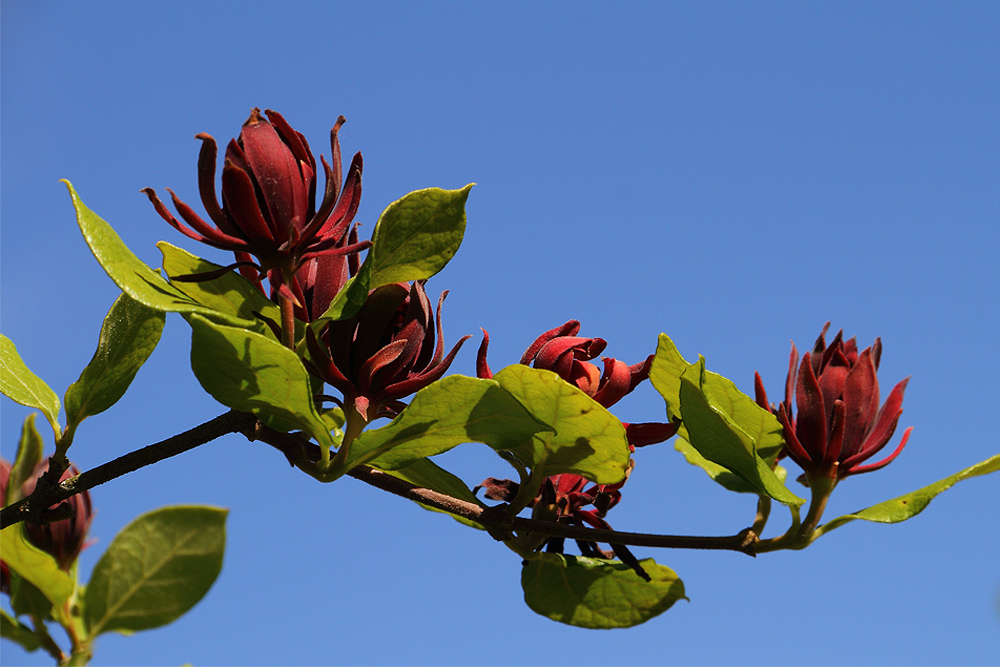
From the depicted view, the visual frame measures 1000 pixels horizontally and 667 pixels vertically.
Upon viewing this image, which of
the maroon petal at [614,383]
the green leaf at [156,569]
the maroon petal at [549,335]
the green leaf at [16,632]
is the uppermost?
the maroon petal at [549,335]

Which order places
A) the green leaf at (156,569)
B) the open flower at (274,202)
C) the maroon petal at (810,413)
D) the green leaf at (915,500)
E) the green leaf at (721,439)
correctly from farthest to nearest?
1. the maroon petal at (810,413)
2. the green leaf at (915,500)
3. the green leaf at (721,439)
4. the open flower at (274,202)
5. the green leaf at (156,569)

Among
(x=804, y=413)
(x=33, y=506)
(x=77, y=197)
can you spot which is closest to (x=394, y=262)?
(x=77, y=197)

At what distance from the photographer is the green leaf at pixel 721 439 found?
1518 mm

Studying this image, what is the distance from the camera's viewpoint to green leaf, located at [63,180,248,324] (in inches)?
51.9

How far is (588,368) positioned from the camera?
5.21 ft

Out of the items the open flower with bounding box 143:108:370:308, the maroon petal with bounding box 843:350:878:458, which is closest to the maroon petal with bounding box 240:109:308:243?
the open flower with bounding box 143:108:370:308

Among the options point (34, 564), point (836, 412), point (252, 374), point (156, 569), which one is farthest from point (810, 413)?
point (34, 564)

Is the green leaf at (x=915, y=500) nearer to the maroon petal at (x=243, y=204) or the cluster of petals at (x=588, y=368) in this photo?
the cluster of petals at (x=588, y=368)

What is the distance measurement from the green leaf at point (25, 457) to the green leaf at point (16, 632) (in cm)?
28

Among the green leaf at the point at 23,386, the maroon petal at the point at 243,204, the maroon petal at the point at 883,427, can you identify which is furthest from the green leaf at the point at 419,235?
the maroon petal at the point at 883,427

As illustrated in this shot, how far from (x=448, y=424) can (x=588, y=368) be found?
12.1 inches

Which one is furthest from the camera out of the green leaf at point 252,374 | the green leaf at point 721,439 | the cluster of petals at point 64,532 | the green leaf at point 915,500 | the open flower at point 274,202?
the cluster of petals at point 64,532

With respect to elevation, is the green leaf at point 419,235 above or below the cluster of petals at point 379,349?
above

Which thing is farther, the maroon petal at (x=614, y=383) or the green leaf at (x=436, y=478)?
the green leaf at (x=436, y=478)
